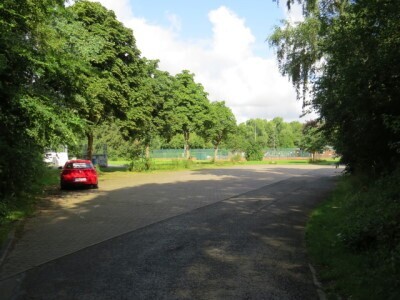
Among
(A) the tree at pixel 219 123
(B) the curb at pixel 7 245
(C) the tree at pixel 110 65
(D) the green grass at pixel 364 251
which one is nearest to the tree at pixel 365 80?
(D) the green grass at pixel 364 251

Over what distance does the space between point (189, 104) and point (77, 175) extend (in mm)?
32055

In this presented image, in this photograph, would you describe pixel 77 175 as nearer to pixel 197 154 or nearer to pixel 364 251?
pixel 364 251

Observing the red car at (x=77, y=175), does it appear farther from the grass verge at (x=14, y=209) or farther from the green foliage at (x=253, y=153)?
the green foliage at (x=253, y=153)

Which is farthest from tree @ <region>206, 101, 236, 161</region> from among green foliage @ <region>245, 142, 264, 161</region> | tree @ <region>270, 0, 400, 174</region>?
tree @ <region>270, 0, 400, 174</region>

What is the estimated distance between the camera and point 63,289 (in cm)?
560

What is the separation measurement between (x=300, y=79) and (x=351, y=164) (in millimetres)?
6432

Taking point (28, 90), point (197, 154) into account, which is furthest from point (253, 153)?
point (28, 90)

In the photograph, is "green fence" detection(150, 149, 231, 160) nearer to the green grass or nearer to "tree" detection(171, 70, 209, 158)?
"tree" detection(171, 70, 209, 158)

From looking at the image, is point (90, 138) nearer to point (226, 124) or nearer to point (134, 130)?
point (134, 130)

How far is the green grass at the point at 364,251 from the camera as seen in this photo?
511 cm

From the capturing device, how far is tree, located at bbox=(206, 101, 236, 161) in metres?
54.5

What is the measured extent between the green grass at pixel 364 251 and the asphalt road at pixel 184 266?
1.07ft

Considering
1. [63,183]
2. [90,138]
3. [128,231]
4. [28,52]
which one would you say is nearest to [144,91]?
[90,138]

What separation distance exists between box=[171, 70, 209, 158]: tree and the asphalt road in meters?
40.6
